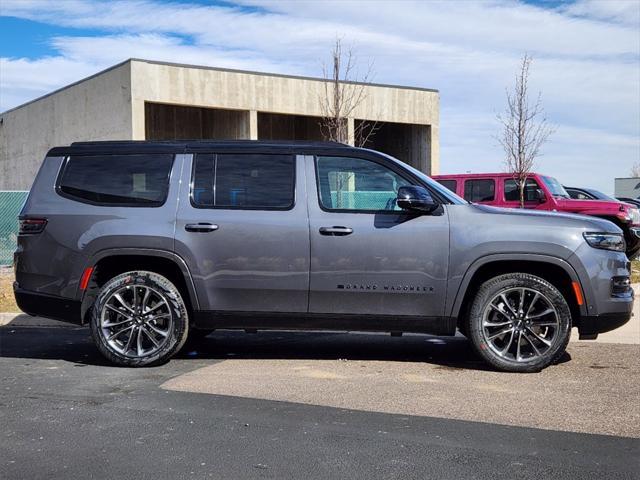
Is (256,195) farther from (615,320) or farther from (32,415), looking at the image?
(615,320)

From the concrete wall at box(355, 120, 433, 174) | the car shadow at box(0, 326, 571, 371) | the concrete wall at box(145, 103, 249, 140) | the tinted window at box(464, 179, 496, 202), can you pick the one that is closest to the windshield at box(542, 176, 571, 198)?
the tinted window at box(464, 179, 496, 202)

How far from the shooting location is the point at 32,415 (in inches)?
218

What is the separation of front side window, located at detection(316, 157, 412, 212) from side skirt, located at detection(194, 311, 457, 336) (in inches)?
37.8

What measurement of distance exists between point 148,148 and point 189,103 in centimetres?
2661

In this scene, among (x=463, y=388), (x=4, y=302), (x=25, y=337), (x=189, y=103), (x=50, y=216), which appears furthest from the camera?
(x=189, y=103)

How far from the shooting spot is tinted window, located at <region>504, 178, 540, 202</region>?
16828 mm

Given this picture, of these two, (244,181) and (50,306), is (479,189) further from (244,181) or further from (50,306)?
(50,306)

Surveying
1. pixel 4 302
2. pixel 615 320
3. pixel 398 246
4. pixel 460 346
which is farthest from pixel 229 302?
pixel 4 302

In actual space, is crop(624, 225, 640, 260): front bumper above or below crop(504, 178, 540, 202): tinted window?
below

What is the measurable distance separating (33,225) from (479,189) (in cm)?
1167

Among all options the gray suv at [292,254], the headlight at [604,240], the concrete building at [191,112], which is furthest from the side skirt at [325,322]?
the concrete building at [191,112]

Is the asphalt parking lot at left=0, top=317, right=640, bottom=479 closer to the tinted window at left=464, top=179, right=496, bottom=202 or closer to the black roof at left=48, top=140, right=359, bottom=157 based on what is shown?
the black roof at left=48, top=140, right=359, bottom=157

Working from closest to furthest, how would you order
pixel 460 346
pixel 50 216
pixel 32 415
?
pixel 32 415
pixel 50 216
pixel 460 346

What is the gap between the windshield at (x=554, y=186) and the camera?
17064 mm
